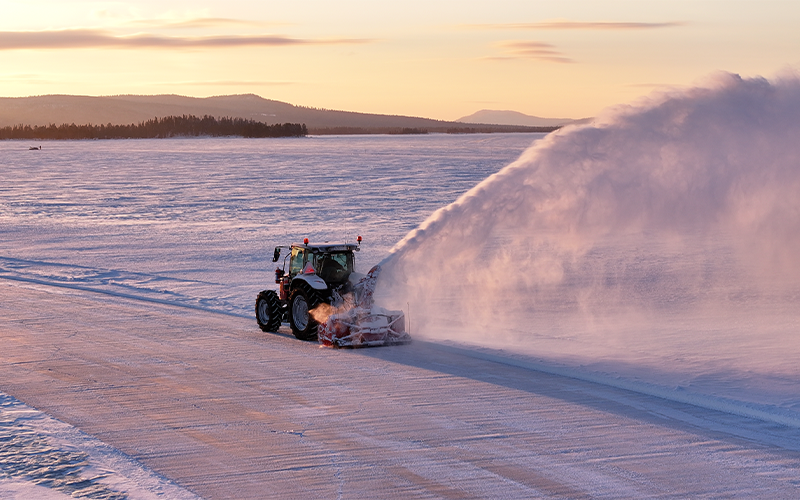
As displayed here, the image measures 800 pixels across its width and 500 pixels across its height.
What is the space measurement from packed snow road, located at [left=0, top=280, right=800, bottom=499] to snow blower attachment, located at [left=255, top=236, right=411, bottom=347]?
1.32ft

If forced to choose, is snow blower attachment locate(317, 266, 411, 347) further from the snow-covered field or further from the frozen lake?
the frozen lake

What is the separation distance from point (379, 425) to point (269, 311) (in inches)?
269

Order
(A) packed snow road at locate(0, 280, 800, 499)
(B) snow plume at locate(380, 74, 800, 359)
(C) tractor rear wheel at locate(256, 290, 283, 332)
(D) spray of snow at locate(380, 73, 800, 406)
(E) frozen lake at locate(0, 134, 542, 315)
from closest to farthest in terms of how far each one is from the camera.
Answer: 1. (A) packed snow road at locate(0, 280, 800, 499)
2. (D) spray of snow at locate(380, 73, 800, 406)
3. (B) snow plume at locate(380, 74, 800, 359)
4. (C) tractor rear wheel at locate(256, 290, 283, 332)
5. (E) frozen lake at locate(0, 134, 542, 315)

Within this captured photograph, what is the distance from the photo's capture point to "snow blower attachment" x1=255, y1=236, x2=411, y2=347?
1566 cm

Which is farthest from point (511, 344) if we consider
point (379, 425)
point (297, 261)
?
point (379, 425)

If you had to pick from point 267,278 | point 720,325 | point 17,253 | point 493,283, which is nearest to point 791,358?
point 720,325

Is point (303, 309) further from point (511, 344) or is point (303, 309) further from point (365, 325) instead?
point (511, 344)

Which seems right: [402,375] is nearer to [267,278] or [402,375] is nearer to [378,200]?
[267,278]

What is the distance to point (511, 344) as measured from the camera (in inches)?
627

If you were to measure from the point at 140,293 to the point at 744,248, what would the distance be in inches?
757

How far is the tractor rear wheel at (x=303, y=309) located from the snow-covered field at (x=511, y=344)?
0.52 metres

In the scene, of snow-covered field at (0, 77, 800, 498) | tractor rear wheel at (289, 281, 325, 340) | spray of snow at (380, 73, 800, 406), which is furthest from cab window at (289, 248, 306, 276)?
spray of snow at (380, 73, 800, 406)

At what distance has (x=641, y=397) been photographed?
39.6 ft

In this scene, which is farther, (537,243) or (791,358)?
(537,243)
